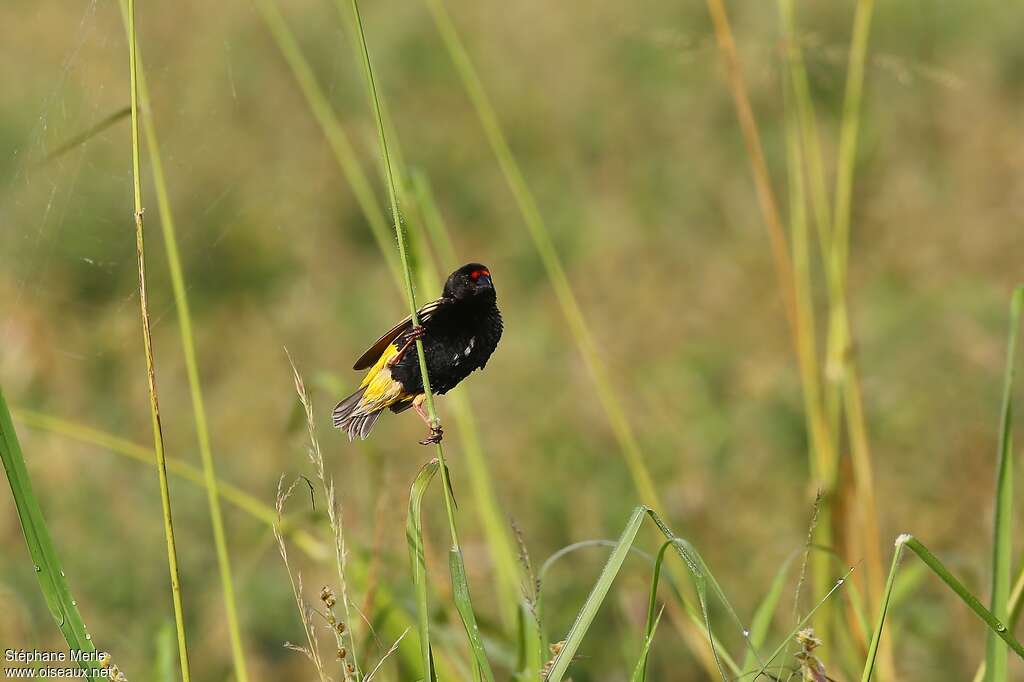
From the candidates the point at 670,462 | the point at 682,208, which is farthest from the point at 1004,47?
the point at 670,462

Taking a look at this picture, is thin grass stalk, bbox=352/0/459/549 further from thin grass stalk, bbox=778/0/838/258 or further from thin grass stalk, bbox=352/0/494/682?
thin grass stalk, bbox=778/0/838/258

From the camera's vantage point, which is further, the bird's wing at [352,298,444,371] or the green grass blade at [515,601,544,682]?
the green grass blade at [515,601,544,682]

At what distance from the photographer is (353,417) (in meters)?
1.47

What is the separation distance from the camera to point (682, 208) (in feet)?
23.6

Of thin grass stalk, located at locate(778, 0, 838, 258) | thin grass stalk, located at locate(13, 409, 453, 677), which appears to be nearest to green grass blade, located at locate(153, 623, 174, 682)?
thin grass stalk, located at locate(13, 409, 453, 677)

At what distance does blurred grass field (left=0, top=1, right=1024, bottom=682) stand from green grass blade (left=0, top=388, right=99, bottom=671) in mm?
1833

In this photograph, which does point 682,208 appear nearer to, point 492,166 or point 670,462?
point 492,166

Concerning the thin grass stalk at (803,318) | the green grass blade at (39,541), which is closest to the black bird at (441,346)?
the green grass blade at (39,541)

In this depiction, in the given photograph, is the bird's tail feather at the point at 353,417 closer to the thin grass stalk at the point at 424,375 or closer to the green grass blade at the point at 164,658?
the thin grass stalk at the point at 424,375

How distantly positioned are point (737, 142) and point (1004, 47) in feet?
6.57

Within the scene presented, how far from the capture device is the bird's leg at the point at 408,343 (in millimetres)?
1356

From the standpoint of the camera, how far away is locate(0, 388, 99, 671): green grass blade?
4.64 ft

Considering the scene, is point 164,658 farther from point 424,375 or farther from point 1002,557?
point 1002,557

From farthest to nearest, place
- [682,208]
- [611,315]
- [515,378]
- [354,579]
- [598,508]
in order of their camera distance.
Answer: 1. [682,208]
2. [611,315]
3. [515,378]
4. [598,508]
5. [354,579]
